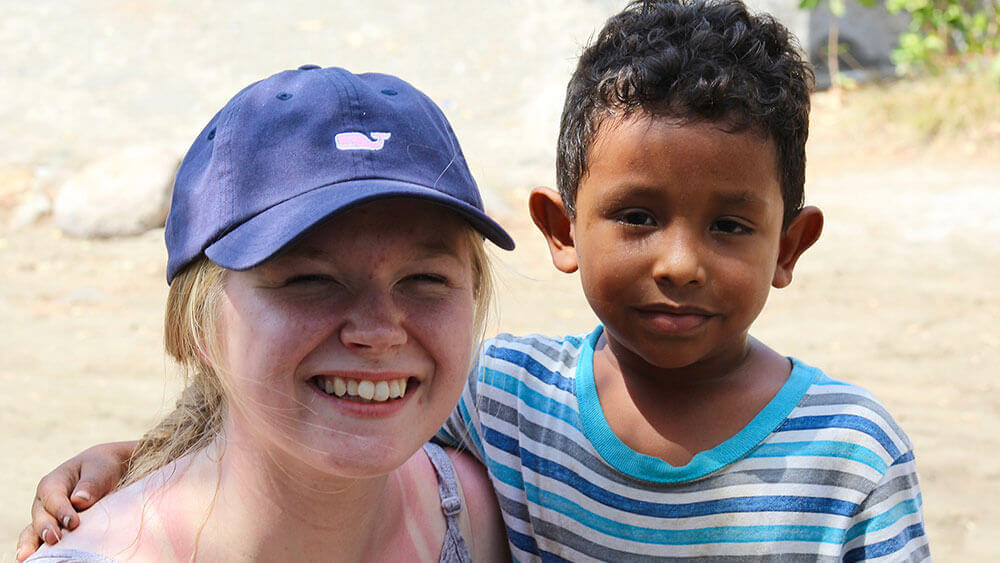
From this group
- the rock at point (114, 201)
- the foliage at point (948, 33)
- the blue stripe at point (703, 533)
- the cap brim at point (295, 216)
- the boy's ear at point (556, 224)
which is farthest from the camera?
the foliage at point (948, 33)

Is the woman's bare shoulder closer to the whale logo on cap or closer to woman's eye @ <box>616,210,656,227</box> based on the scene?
woman's eye @ <box>616,210,656,227</box>

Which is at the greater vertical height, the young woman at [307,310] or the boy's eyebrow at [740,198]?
the boy's eyebrow at [740,198]

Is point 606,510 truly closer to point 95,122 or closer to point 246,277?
point 246,277

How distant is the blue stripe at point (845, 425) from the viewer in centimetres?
201

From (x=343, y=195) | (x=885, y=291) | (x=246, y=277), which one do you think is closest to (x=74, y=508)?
(x=246, y=277)

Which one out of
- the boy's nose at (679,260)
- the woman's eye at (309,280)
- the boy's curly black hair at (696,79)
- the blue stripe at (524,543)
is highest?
the boy's curly black hair at (696,79)

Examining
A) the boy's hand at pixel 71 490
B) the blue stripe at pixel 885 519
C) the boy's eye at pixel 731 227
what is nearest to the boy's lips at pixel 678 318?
the boy's eye at pixel 731 227

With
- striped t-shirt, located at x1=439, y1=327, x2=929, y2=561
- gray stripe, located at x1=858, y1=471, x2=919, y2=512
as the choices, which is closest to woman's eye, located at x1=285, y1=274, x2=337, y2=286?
striped t-shirt, located at x1=439, y1=327, x2=929, y2=561

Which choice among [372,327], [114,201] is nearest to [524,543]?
[372,327]

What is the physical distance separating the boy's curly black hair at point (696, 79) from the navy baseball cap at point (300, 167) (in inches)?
19.1

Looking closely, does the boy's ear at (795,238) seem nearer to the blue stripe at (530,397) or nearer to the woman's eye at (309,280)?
the blue stripe at (530,397)

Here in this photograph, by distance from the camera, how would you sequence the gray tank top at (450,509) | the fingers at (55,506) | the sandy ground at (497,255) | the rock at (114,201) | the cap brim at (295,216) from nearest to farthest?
the cap brim at (295,216), the fingers at (55,506), the gray tank top at (450,509), the sandy ground at (497,255), the rock at (114,201)

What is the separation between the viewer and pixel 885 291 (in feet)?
21.5

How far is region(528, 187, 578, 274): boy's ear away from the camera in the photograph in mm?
2357
